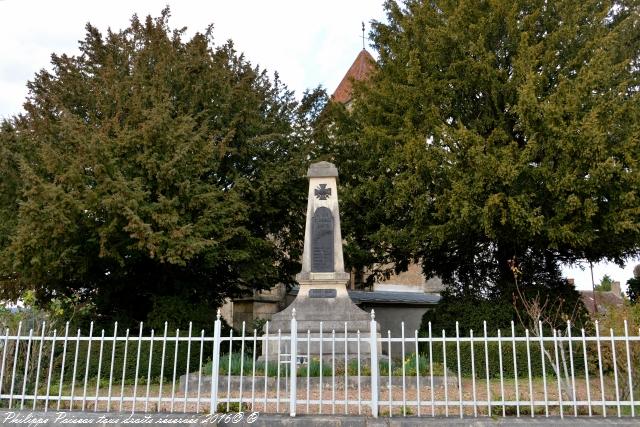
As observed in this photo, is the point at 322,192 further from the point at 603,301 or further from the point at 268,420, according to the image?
the point at 268,420

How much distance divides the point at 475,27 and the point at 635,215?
19.0 ft

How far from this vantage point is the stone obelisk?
33.0 ft

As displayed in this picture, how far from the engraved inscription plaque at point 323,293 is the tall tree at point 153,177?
8.13ft

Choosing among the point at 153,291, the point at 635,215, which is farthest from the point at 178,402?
the point at 635,215

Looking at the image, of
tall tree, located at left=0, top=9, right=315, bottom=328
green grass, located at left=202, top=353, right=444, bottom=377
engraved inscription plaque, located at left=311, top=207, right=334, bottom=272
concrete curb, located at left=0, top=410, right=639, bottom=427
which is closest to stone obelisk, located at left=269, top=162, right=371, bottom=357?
engraved inscription plaque, located at left=311, top=207, right=334, bottom=272

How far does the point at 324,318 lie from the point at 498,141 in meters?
6.23

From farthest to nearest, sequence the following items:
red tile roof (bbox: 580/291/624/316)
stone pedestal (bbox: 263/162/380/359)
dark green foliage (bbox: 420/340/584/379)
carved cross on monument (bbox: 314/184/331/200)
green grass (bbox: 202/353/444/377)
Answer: carved cross on monument (bbox: 314/184/331/200), dark green foliage (bbox: 420/340/584/379), stone pedestal (bbox: 263/162/380/359), green grass (bbox: 202/353/444/377), red tile roof (bbox: 580/291/624/316)

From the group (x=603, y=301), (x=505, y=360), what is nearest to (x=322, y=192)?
(x=505, y=360)

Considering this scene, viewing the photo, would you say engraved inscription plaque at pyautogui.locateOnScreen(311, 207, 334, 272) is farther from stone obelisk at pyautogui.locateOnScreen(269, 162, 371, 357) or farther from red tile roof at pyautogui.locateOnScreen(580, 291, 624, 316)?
red tile roof at pyautogui.locateOnScreen(580, 291, 624, 316)

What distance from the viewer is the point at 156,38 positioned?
45.2 feet

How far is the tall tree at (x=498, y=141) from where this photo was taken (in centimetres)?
1125

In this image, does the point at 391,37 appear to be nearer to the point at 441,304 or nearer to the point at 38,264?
the point at 441,304

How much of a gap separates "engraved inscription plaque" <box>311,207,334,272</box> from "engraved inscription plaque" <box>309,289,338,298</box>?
42 centimetres

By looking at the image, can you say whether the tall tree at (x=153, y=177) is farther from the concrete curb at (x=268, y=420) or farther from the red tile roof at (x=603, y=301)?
the red tile roof at (x=603, y=301)
